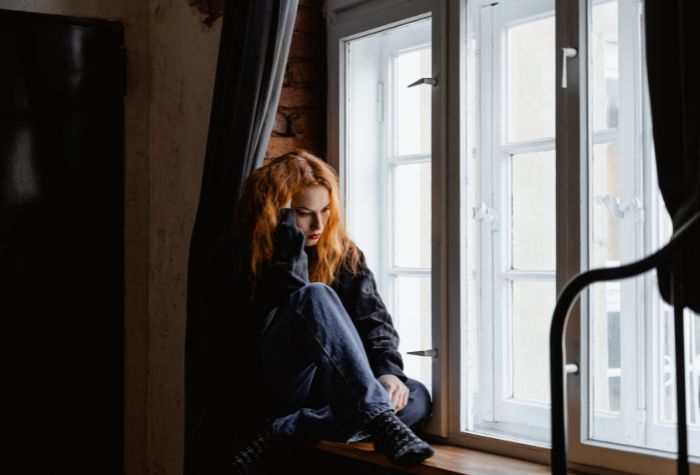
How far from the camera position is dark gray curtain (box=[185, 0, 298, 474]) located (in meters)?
2.60

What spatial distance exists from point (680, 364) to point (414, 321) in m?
1.39

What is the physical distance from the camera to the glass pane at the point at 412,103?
8.71 feet

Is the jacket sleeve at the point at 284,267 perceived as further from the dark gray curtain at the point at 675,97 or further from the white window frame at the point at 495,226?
the dark gray curtain at the point at 675,97

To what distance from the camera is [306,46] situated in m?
2.90

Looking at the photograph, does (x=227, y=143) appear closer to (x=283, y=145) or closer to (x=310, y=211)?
(x=283, y=145)

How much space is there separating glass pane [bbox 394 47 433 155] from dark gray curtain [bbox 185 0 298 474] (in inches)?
14.7

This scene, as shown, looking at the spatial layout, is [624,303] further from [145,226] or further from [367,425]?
[145,226]

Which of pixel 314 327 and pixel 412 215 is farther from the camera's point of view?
pixel 412 215

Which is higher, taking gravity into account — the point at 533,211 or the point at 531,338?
the point at 533,211

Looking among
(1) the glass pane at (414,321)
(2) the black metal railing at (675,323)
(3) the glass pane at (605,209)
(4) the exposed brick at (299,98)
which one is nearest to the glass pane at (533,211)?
(3) the glass pane at (605,209)

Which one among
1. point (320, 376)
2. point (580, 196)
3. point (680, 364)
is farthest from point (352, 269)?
point (680, 364)

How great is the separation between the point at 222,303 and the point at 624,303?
1.17m

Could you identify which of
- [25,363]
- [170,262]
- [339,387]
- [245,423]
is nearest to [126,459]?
[25,363]

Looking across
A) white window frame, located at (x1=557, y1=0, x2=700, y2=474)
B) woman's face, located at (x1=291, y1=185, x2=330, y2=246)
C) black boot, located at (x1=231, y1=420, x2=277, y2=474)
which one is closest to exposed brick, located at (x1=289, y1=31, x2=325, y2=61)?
woman's face, located at (x1=291, y1=185, x2=330, y2=246)
